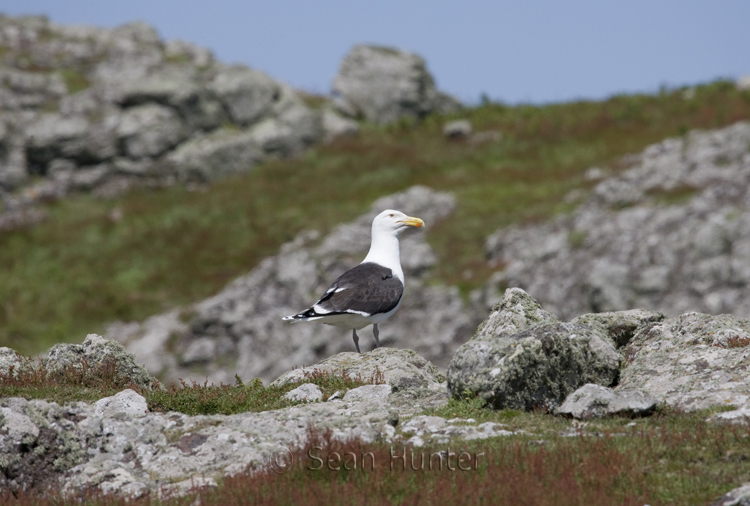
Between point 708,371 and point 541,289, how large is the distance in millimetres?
19997

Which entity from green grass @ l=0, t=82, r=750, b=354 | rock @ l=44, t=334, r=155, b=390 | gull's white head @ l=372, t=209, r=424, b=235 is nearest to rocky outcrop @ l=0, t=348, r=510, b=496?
rock @ l=44, t=334, r=155, b=390

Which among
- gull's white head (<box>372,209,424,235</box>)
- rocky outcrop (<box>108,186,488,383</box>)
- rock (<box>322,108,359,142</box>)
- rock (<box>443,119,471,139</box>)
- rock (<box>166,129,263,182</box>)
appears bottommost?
rocky outcrop (<box>108,186,488,383</box>)

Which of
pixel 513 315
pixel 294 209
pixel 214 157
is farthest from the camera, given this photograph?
pixel 214 157

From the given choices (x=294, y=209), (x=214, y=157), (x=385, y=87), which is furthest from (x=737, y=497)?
(x=385, y=87)

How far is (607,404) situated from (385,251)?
7750 mm

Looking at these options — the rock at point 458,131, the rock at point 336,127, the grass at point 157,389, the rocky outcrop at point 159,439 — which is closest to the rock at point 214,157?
the rock at point 336,127

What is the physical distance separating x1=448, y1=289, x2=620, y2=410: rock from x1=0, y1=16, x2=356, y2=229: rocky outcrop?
42.1 m

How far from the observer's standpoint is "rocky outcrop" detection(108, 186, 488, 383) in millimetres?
30516

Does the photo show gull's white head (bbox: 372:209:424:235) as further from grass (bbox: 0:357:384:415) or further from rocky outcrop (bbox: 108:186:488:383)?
rocky outcrop (bbox: 108:186:488:383)

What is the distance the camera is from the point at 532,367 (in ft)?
32.5

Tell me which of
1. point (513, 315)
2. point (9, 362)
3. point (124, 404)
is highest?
point (513, 315)

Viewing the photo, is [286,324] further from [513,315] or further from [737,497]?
[737,497]

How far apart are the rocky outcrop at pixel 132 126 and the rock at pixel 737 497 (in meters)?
46.1

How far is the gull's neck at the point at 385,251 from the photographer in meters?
16.0
